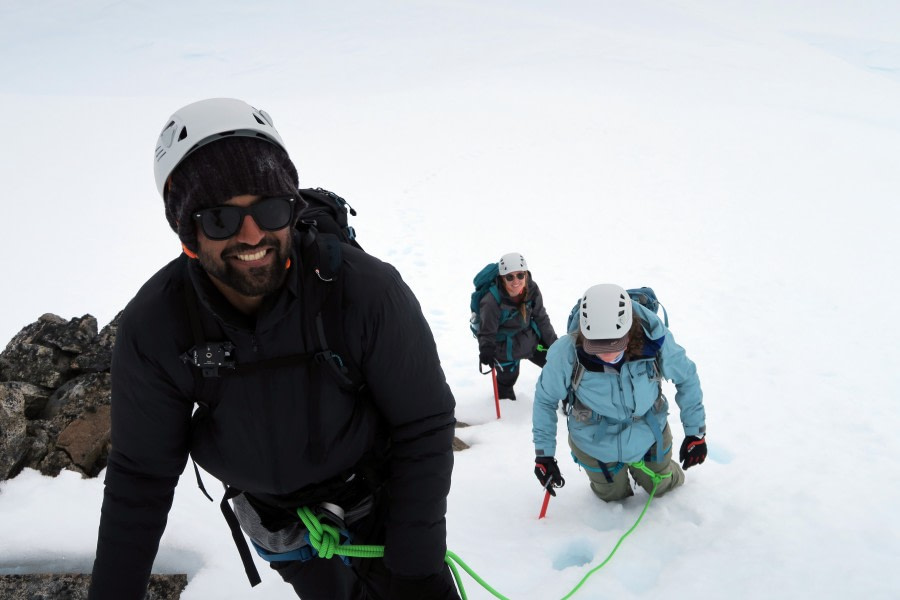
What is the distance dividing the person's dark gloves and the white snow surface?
1.55 m

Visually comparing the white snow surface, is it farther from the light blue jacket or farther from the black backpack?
the black backpack

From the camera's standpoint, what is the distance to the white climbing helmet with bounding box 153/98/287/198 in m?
1.59

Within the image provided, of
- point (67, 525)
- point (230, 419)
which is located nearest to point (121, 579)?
point (230, 419)

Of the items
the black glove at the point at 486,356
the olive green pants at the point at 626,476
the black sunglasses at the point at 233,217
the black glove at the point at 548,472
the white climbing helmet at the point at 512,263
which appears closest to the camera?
the black sunglasses at the point at 233,217

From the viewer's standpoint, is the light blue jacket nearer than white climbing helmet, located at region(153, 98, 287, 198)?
No

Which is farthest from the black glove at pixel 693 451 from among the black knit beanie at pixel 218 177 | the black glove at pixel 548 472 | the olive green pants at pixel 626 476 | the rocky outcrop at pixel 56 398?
the rocky outcrop at pixel 56 398

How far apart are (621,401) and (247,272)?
8.45ft

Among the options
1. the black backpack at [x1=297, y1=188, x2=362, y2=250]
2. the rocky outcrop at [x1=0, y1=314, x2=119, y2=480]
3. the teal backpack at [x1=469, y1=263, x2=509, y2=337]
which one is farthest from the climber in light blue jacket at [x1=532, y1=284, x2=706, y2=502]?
the rocky outcrop at [x1=0, y1=314, x2=119, y2=480]

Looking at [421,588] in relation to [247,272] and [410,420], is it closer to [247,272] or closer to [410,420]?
[410,420]

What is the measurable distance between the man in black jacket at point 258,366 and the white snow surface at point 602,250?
1.74m

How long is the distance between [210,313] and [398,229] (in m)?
12.1

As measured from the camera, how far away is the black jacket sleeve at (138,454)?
5.51 feet

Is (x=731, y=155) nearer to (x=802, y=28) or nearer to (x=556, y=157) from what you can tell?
(x=556, y=157)

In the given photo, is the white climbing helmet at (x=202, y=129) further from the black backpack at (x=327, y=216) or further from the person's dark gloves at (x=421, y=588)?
the person's dark gloves at (x=421, y=588)
